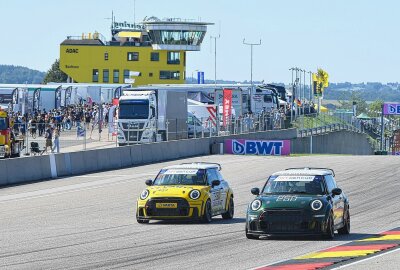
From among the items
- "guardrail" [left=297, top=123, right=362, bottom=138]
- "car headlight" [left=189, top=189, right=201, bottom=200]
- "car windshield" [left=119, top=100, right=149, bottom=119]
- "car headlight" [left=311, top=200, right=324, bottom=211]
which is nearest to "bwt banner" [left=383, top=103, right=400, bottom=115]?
"guardrail" [left=297, top=123, right=362, bottom=138]

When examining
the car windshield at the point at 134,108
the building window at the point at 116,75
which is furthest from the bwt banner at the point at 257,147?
the building window at the point at 116,75

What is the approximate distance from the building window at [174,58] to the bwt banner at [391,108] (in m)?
39.2

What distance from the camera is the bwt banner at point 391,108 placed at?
333ft

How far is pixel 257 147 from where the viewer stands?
5912 cm

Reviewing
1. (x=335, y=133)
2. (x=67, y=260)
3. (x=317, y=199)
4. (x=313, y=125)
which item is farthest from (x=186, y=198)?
(x=335, y=133)

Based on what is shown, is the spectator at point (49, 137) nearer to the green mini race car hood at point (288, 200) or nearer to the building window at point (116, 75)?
the green mini race car hood at point (288, 200)

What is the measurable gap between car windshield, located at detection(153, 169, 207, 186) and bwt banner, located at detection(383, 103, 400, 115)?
77361 millimetres

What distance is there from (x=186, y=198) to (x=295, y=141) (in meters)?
52.1

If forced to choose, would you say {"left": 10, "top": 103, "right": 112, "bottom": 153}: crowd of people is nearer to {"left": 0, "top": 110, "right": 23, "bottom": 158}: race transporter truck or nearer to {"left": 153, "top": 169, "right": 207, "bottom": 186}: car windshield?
{"left": 0, "top": 110, "right": 23, "bottom": 158}: race transporter truck

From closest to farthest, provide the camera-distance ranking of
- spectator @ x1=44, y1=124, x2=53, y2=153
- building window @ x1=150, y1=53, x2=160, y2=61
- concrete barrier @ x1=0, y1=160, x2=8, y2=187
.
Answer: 1. concrete barrier @ x1=0, y1=160, x2=8, y2=187
2. spectator @ x1=44, y1=124, x2=53, y2=153
3. building window @ x1=150, y1=53, x2=160, y2=61

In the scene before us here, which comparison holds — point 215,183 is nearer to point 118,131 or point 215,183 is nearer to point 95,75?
point 118,131

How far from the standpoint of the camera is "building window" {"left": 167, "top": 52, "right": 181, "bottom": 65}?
136m

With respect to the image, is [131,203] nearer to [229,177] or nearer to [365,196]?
[365,196]

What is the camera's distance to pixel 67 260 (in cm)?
1786
